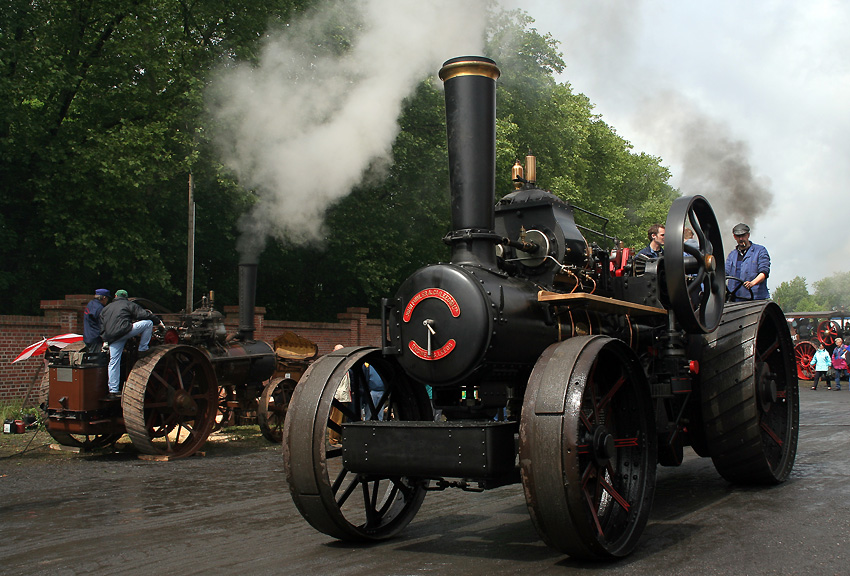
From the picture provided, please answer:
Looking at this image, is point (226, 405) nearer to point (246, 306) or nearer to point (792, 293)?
point (246, 306)

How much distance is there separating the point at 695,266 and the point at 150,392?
5942 mm

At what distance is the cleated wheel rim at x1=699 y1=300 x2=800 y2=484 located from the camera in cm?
539

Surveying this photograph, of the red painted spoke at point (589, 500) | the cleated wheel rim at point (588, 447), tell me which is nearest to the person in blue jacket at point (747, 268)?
the cleated wheel rim at point (588, 447)

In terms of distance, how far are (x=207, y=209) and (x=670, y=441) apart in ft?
44.0

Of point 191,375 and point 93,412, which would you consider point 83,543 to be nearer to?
point 93,412

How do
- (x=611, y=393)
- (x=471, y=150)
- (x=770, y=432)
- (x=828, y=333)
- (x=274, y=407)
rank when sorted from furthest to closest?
(x=828, y=333), (x=274, y=407), (x=770, y=432), (x=471, y=150), (x=611, y=393)

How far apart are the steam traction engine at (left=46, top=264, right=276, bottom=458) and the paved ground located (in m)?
1.10

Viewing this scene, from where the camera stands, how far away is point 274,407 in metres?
10.2

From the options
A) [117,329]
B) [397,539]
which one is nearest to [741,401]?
[397,539]

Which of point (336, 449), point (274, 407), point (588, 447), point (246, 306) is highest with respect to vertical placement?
point (246, 306)

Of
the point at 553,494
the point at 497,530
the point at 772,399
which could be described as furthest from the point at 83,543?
the point at 772,399

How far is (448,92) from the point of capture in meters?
4.52

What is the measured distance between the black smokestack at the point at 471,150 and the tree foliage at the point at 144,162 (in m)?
6.92

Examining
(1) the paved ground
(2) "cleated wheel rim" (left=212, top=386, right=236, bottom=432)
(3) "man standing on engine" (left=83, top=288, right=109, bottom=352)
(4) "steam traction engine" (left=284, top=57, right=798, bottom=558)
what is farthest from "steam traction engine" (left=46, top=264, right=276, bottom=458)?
(4) "steam traction engine" (left=284, top=57, right=798, bottom=558)
